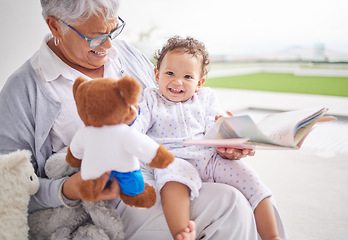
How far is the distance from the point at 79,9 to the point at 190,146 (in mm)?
777

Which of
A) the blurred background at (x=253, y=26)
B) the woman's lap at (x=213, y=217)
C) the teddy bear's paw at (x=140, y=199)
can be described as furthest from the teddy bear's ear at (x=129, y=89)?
the blurred background at (x=253, y=26)

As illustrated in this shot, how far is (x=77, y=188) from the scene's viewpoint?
4.20ft

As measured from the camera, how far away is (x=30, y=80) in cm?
154

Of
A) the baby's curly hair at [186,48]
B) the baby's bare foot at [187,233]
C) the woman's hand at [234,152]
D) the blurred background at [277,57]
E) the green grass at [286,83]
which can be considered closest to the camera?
the baby's bare foot at [187,233]

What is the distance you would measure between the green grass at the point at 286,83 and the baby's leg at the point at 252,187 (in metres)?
5.12

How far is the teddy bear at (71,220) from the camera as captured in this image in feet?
4.54

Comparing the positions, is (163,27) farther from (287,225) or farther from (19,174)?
(19,174)

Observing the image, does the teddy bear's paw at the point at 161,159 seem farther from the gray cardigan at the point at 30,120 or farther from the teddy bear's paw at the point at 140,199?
the gray cardigan at the point at 30,120

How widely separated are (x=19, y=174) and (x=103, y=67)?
716 mm

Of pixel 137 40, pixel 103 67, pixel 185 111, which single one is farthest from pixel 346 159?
pixel 137 40

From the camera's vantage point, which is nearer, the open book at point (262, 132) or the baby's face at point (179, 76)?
the open book at point (262, 132)

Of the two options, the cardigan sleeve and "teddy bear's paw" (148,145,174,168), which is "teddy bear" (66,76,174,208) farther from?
the cardigan sleeve

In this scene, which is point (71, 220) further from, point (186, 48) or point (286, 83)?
point (286, 83)

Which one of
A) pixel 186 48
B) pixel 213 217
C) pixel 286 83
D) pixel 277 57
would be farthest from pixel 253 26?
pixel 213 217
